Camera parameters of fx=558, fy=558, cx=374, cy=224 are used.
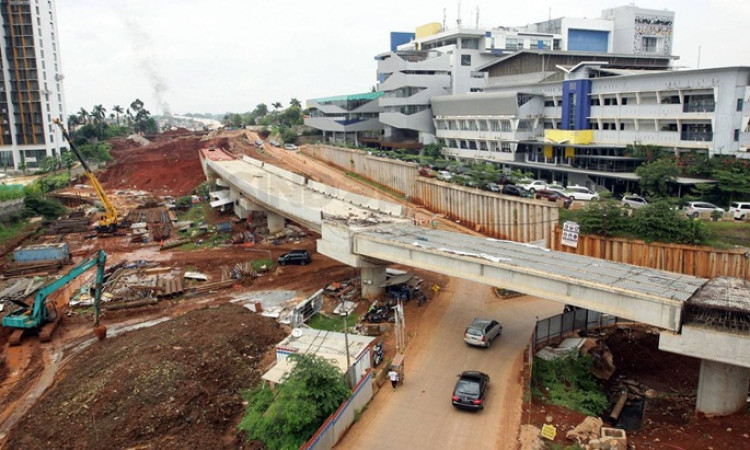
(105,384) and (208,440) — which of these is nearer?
(208,440)

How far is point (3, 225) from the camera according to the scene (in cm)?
6366

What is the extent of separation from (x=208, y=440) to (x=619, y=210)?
2769cm

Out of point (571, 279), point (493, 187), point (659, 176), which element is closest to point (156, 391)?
point (571, 279)

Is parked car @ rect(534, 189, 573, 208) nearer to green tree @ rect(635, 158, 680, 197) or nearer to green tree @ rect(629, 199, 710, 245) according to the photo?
green tree @ rect(635, 158, 680, 197)

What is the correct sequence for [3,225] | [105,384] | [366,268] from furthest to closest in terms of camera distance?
[3,225], [366,268], [105,384]

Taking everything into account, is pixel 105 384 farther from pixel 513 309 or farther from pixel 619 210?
pixel 619 210

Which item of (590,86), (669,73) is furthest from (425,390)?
(590,86)

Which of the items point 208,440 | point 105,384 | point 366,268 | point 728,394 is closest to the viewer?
point 728,394

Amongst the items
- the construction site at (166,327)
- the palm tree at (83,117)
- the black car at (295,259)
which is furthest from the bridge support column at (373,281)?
the palm tree at (83,117)

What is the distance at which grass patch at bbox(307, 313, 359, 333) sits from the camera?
110 feet

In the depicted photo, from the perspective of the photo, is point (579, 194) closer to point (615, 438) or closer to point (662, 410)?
point (662, 410)

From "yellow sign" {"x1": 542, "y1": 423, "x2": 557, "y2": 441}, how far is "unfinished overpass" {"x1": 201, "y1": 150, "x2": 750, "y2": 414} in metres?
5.35

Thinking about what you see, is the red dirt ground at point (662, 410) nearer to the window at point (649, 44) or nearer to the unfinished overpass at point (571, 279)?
the unfinished overpass at point (571, 279)

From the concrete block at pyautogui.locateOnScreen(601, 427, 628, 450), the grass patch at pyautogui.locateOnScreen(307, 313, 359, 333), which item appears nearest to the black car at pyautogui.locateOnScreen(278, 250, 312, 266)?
the grass patch at pyautogui.locateOnScreen(307, 313, 359, 333)
